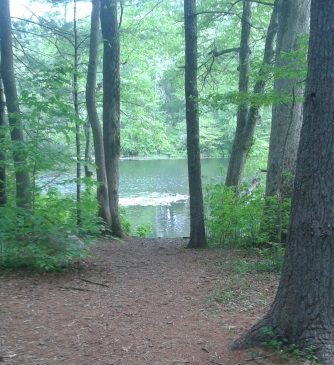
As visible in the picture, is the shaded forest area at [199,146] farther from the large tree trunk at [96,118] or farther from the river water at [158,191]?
the river water at [158,191]

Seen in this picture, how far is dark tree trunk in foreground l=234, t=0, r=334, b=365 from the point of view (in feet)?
10.3

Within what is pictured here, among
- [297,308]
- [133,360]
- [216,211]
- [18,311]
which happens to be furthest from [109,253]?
[297,308]

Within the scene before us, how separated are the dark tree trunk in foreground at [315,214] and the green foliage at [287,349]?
50 mm

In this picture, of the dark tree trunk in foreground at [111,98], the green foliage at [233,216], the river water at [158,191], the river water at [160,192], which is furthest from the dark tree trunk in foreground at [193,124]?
the dark tree trunk in foreground at [111,98]

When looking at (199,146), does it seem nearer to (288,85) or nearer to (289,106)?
(289,106)

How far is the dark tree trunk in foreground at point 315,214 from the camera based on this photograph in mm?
3127

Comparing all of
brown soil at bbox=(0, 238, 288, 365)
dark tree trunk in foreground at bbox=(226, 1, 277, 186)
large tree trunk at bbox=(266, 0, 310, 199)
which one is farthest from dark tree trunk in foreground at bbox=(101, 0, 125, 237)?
large tree trunk at bbox=(266, 0, 310, 199)

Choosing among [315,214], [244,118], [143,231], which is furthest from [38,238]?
[143,231]

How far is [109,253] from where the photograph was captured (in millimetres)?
8969

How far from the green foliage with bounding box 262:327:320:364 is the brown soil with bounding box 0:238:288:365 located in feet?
0.27

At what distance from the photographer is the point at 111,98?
1057cm

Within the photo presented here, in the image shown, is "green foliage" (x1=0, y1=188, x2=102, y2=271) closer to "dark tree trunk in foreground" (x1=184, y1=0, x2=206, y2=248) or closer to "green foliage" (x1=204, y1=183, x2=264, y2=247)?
"dark tree trunk in foreground" (x1=184, y1=0, x2=206, y2=248)

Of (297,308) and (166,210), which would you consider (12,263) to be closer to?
(297,308)

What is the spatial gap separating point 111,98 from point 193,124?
2.71 meters
